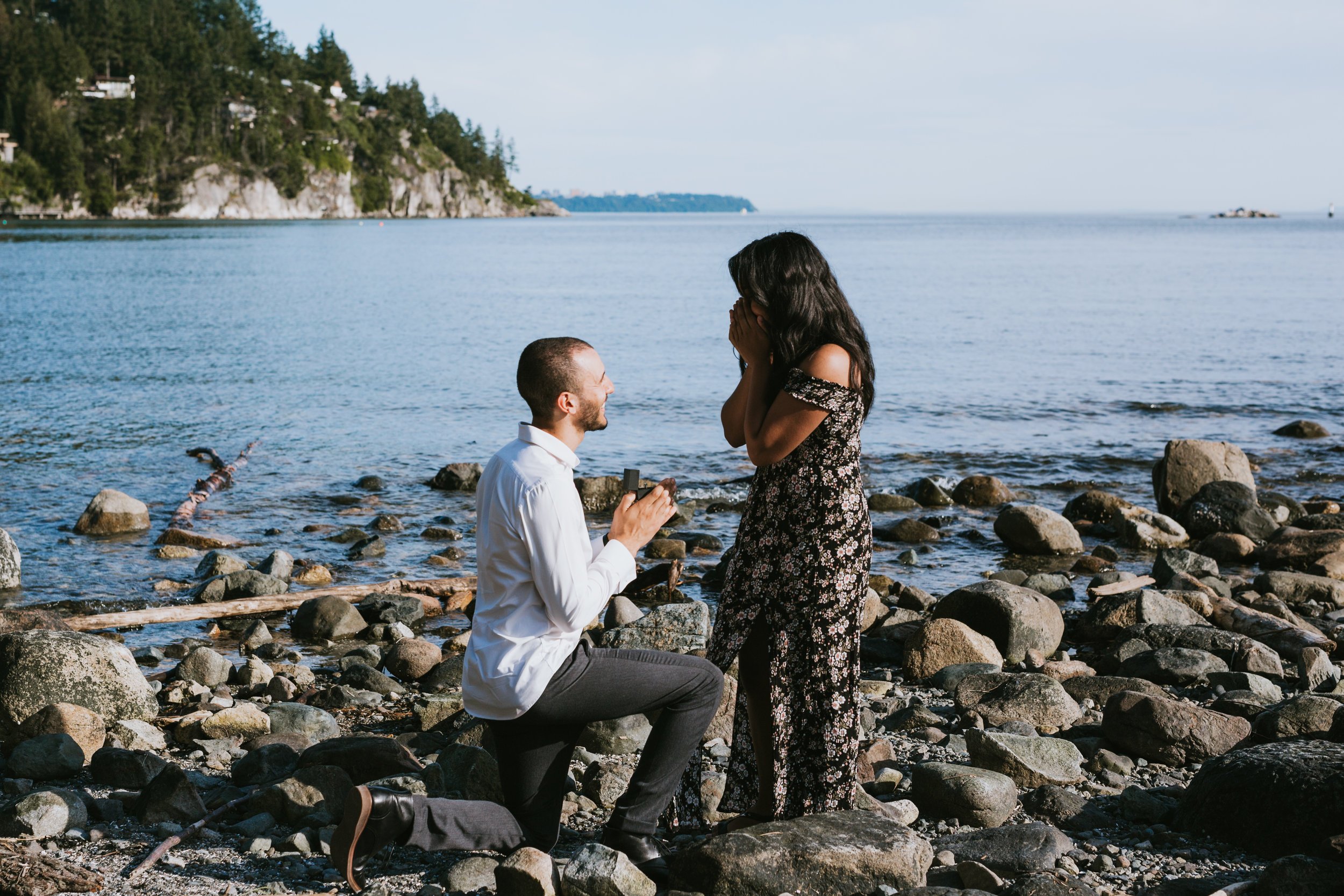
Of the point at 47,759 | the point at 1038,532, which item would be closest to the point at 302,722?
the point at 47,759

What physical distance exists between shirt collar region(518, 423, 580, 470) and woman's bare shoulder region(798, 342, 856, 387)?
3.29 feet

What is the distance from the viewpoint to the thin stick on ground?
4586 mm

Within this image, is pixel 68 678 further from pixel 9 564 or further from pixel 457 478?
pixel 457 478

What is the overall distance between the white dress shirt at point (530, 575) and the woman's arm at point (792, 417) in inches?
28.2

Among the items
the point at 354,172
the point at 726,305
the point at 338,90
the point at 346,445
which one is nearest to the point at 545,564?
the point at 346,445

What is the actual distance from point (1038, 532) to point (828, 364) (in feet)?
29.5

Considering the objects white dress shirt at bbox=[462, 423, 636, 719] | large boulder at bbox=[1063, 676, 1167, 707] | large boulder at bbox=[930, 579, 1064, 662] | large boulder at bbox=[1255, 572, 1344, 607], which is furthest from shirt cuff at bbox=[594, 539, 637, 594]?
large boulder at bbox=[1255, 572, 1344, 607]

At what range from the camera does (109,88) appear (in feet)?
492

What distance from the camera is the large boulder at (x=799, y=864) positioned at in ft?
13.8

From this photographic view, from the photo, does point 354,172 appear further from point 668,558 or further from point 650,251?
point 668,558

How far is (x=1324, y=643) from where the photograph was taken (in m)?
8.47

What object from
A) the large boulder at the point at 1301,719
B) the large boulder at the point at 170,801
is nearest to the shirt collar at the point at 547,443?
the large boulder at the point at 170,801

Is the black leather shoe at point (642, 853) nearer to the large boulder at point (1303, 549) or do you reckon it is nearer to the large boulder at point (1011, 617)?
the large boulder at point (1011, 617)

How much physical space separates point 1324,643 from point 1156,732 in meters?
3.30
